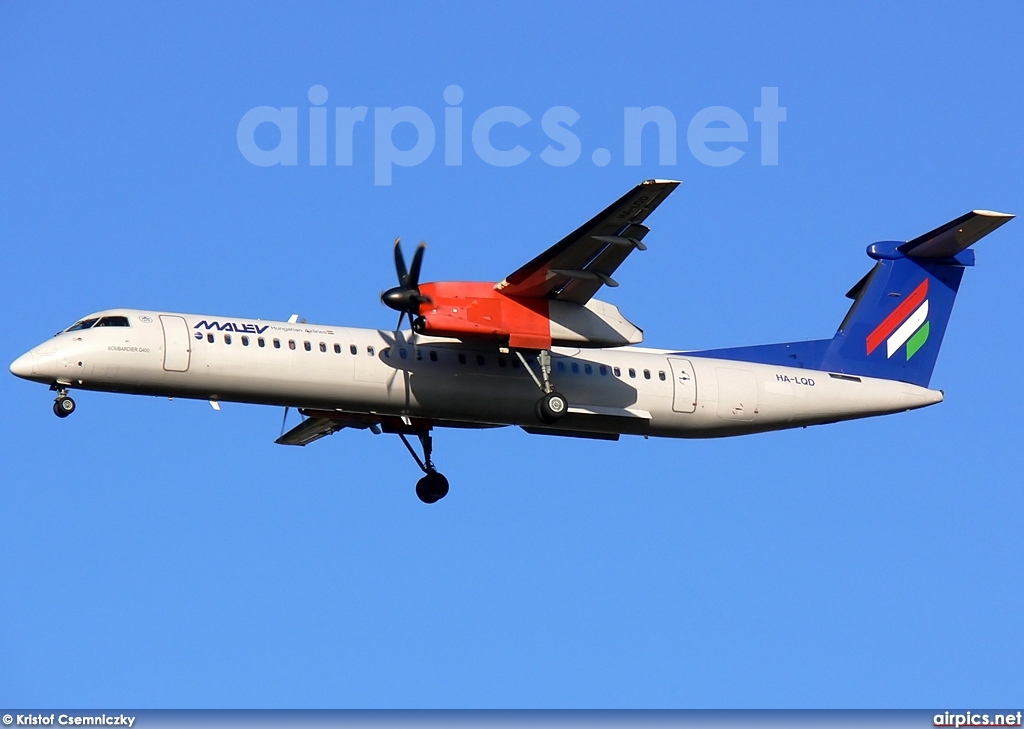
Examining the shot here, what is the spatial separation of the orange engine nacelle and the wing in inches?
9.1

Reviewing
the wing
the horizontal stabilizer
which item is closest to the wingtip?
the horizontal stabilizer

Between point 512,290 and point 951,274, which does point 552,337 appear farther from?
point 951,274

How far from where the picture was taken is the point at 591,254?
76.7 ft

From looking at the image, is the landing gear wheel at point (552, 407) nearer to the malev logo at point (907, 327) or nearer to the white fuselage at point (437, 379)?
the white fuselage at point (437, 379)

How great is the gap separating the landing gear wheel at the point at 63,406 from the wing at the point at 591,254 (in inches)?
273

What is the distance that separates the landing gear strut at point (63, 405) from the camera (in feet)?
73.3

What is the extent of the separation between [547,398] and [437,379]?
1.82m

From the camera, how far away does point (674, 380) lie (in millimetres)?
25594

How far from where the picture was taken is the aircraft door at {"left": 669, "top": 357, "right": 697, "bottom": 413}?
25.5 m

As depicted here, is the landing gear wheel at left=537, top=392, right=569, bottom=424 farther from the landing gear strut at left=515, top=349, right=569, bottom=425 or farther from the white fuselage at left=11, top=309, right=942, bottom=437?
the white fuselage at left=11, top=309, right=942, bottom=437

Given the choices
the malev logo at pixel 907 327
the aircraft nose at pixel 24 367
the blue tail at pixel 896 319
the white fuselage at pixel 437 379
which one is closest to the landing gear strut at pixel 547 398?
the white fuselage at pixel 437 379

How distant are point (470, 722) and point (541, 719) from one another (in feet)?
3.53

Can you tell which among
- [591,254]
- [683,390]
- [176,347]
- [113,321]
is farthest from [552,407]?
[113,321]

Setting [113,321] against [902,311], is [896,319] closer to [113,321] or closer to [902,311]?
[902,311]
